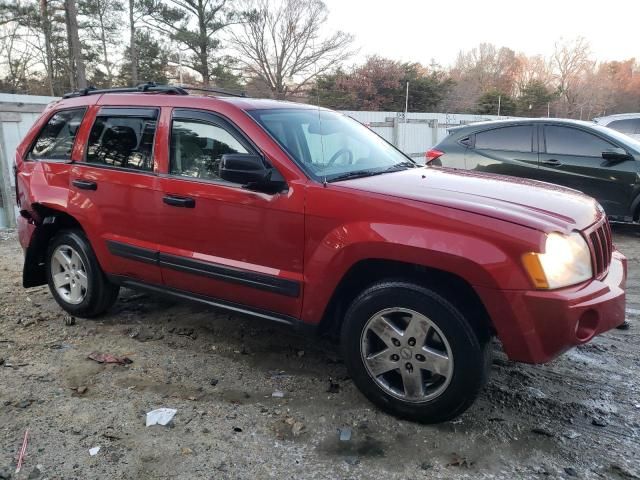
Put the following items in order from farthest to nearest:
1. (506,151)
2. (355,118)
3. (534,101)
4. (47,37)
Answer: (534,101)
(47,37)
(506,151)
(355,118)

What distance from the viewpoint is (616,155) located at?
684 centimetres

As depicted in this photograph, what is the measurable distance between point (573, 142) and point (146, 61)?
24.0m

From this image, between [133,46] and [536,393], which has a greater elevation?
[133,46]

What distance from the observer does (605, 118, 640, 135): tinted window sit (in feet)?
37.6

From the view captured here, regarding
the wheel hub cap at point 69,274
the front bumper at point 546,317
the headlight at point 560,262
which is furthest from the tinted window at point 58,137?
the headlight at point 560,262

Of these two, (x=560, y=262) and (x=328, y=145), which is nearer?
(x=560, y=262)

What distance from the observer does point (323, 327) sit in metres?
3.24

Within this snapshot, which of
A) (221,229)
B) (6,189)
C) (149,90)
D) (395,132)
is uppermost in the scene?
(149,90)

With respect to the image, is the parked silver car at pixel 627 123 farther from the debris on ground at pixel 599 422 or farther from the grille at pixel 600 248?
the debris on ground at pixel 599 422

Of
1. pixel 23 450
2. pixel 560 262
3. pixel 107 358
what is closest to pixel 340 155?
pixel 560 262

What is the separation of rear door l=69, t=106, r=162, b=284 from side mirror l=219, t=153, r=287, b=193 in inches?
34.1

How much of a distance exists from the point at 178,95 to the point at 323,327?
2003 millimetres

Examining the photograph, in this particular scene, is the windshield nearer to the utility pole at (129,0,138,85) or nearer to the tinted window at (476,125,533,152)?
the tinted window at (476,125,533,152)

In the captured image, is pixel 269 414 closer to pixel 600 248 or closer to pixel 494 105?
pixel 600 248
